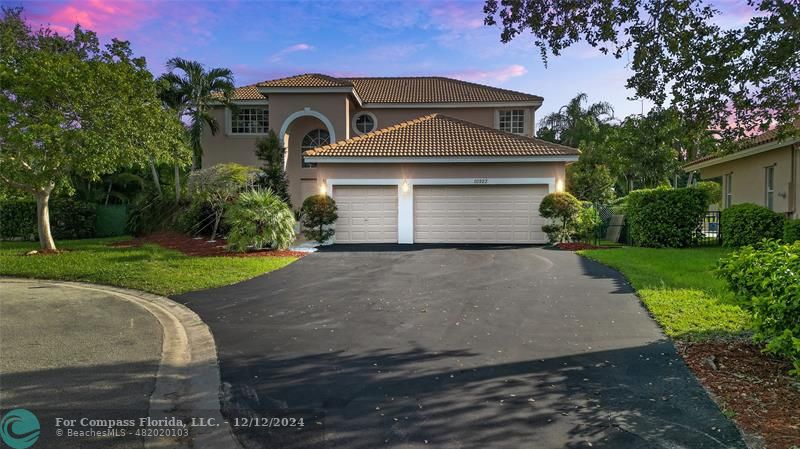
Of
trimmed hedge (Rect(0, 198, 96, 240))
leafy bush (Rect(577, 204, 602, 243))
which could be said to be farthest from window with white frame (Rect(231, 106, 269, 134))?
leafy bush (Rect(577, 204, 602, 243))

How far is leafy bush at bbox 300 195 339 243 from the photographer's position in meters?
18.6

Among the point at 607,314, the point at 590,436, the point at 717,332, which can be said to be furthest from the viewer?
the point at 607,314

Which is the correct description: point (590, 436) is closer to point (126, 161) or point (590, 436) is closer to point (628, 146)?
point (628, 146)

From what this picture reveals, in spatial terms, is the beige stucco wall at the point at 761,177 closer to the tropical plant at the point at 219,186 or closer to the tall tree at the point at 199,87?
the tropical plant at the point at 219,186

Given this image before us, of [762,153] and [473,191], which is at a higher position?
[762,153]

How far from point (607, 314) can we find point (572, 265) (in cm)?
557

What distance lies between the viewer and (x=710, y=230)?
18.0 m

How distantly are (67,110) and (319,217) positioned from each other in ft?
27.6

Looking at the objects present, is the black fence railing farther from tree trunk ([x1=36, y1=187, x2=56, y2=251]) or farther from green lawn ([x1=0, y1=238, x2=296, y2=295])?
tree trunk ([x1=36, y1=187, x2=56, y2=251])

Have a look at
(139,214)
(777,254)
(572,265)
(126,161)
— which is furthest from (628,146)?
(139,214)

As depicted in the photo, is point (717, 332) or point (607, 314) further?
point (607, 314)

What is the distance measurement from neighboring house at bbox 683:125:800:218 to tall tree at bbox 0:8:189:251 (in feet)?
57.1

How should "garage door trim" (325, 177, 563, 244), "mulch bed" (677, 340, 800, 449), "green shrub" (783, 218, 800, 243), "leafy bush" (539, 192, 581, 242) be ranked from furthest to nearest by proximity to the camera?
"garage door trim" (325, 177, 563, 244) → "leafy bush" (539, 192, 581, 242) → "green shrub" (783, 218, 800, 243) → "mulch bed" (677, 340, 800, 449)

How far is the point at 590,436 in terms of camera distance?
3.78 metres
